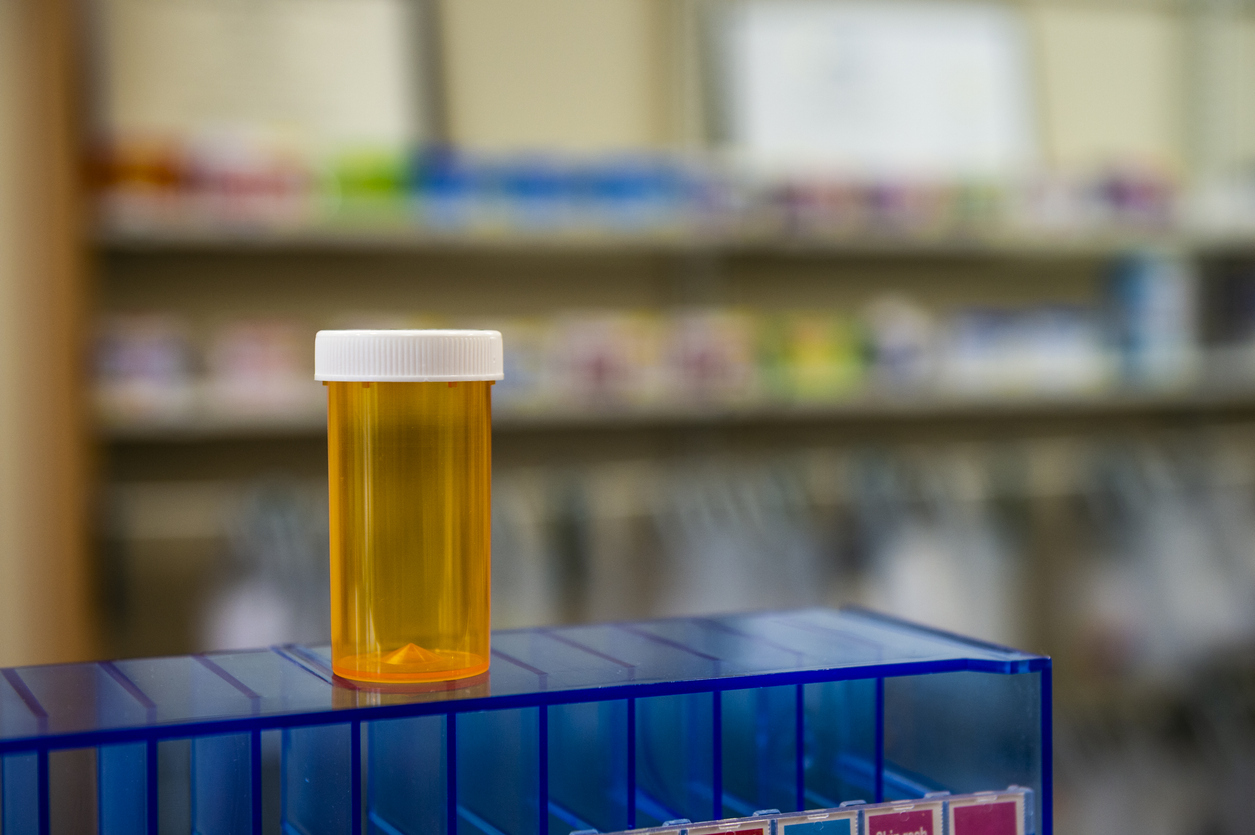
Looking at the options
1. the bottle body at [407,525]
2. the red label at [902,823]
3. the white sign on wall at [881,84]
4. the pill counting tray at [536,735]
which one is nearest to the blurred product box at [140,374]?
the white sign on wall at [881,84]

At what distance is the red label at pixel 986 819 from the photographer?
0.81 meters

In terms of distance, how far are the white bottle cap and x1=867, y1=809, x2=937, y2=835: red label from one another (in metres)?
0.35

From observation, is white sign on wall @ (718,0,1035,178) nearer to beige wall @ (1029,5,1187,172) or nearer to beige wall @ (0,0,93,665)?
beige wall @ (1029,5,1187,172)

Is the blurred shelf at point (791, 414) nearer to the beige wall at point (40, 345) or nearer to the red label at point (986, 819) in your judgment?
the beige wall at point (40, 345)

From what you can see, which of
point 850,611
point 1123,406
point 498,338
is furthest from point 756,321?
point 498,338

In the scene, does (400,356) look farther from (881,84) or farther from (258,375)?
(881,84)

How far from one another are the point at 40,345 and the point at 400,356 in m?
2.07

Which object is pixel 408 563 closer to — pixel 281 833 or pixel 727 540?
pixel 281 833

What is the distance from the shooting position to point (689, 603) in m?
2.74

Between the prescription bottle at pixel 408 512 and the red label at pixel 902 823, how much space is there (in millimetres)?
250

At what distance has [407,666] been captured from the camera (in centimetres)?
77

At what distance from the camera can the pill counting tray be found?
70 centimetres

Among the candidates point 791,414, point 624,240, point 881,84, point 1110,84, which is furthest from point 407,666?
point 1110,84

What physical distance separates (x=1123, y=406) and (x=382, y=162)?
2.27m
